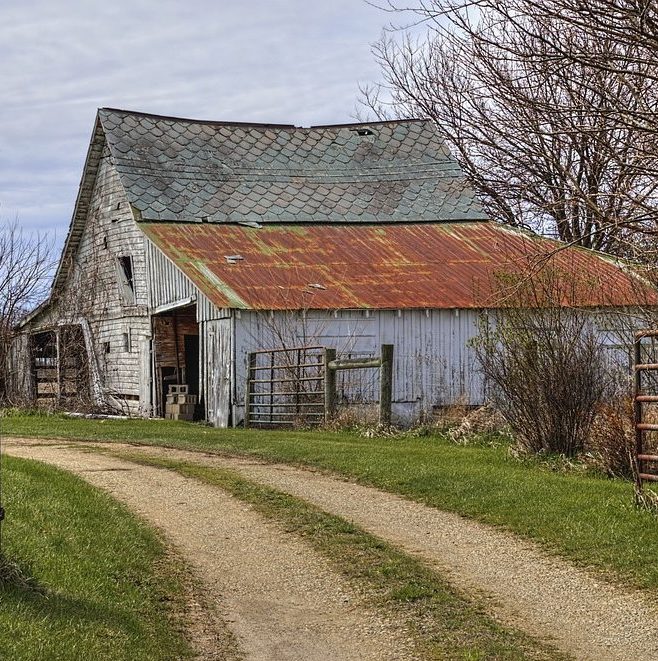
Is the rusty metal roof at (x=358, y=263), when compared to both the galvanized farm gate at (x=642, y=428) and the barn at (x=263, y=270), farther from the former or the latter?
the galvanized farm gate at (x=642, y=428)

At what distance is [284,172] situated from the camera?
3181 cm

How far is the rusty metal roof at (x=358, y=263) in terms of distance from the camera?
24312 millimetres

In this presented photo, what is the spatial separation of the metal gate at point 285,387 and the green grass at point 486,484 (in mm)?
1856

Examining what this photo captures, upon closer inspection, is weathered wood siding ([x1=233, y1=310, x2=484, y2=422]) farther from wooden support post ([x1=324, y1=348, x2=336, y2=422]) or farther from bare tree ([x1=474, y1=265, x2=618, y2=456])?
bare tree ([x1=474, y1=265, x2=618, y2=456])

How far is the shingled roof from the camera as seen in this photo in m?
29.5

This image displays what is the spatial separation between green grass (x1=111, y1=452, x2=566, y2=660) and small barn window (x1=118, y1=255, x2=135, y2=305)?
17677 millimetres

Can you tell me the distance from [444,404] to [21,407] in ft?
36.8

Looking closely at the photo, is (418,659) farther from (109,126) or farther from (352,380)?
(109,126)

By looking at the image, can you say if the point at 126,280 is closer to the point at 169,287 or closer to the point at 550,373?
the point at 169,287

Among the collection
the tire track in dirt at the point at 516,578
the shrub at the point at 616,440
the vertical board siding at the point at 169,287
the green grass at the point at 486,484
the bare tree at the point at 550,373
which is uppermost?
the vertical board siding at the point at 169,287

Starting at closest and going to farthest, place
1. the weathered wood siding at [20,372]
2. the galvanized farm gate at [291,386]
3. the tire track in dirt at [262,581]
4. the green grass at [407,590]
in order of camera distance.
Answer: the green grass at [407,590], the tire track in dirt at [262,581], the galvanized farm gate at [291,386], the weathered wood siding at [20,372]

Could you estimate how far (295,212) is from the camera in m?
30.0

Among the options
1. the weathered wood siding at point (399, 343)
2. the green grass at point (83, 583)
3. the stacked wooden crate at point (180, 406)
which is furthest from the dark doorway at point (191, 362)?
the green grass at point (83, 583)

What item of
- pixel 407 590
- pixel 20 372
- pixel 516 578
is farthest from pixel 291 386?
pixel 407 590
